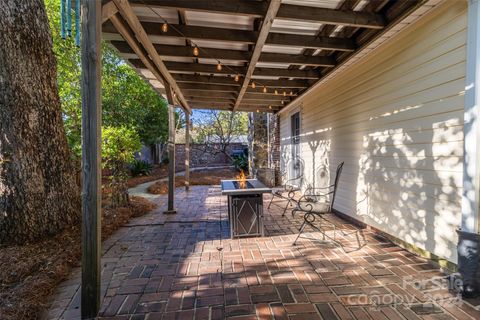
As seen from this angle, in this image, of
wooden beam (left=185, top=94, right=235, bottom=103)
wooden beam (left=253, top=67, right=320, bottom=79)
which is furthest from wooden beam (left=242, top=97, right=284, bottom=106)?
wooden beam (left=253, top=67, right=320, bottom=79)

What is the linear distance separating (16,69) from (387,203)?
4585 mm

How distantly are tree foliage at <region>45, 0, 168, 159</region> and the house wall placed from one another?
4313 mm

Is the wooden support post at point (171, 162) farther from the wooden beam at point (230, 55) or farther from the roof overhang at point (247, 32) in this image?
the wooden beam at point (230, 55)

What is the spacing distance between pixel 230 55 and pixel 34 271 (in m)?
3.29

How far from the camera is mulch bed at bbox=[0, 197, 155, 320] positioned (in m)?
1.77

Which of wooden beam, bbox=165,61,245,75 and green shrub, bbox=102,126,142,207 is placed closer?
wooden beam, bbox=165,61,245,75

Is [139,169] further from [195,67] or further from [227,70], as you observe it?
[227,70]

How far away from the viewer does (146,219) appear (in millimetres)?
4207

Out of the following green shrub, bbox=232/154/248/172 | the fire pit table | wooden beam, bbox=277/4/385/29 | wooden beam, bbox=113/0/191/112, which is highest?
wooden beam, bbox=277/4/385/29

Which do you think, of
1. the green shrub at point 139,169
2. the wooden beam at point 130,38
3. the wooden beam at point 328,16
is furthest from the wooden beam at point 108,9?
the green shrub at point 139,169

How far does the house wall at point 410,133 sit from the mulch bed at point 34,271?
11.4ft

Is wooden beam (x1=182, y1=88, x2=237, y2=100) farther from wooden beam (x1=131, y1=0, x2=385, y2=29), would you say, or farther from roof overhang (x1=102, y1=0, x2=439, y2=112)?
wooden beam (x1=131, y1=0, x2=385, y2=29)

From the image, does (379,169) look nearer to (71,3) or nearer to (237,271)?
(237,271)

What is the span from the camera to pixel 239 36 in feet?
9.47
